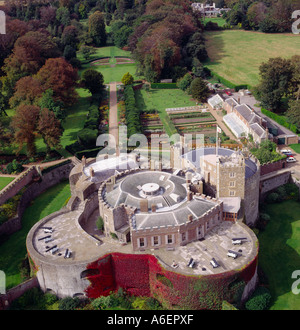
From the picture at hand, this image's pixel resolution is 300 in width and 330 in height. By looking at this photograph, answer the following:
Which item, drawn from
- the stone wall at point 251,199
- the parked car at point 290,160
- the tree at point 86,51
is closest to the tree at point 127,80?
the tree at point 86,51

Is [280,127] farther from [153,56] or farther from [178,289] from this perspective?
[178,289]

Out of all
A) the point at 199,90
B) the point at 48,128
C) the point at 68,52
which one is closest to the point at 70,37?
the point at 68,52

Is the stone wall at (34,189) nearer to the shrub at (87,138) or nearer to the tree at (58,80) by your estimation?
the shrub at (87,138)

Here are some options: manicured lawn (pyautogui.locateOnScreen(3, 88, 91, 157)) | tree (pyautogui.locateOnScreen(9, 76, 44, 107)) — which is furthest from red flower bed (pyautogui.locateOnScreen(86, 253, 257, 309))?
tree (pyautogui.locateOnScreen(9, 76, 44, 107))

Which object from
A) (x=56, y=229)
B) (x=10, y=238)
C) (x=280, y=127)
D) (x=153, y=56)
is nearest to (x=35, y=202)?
(x=10, y=238)

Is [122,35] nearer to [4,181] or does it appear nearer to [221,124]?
[221,124]
